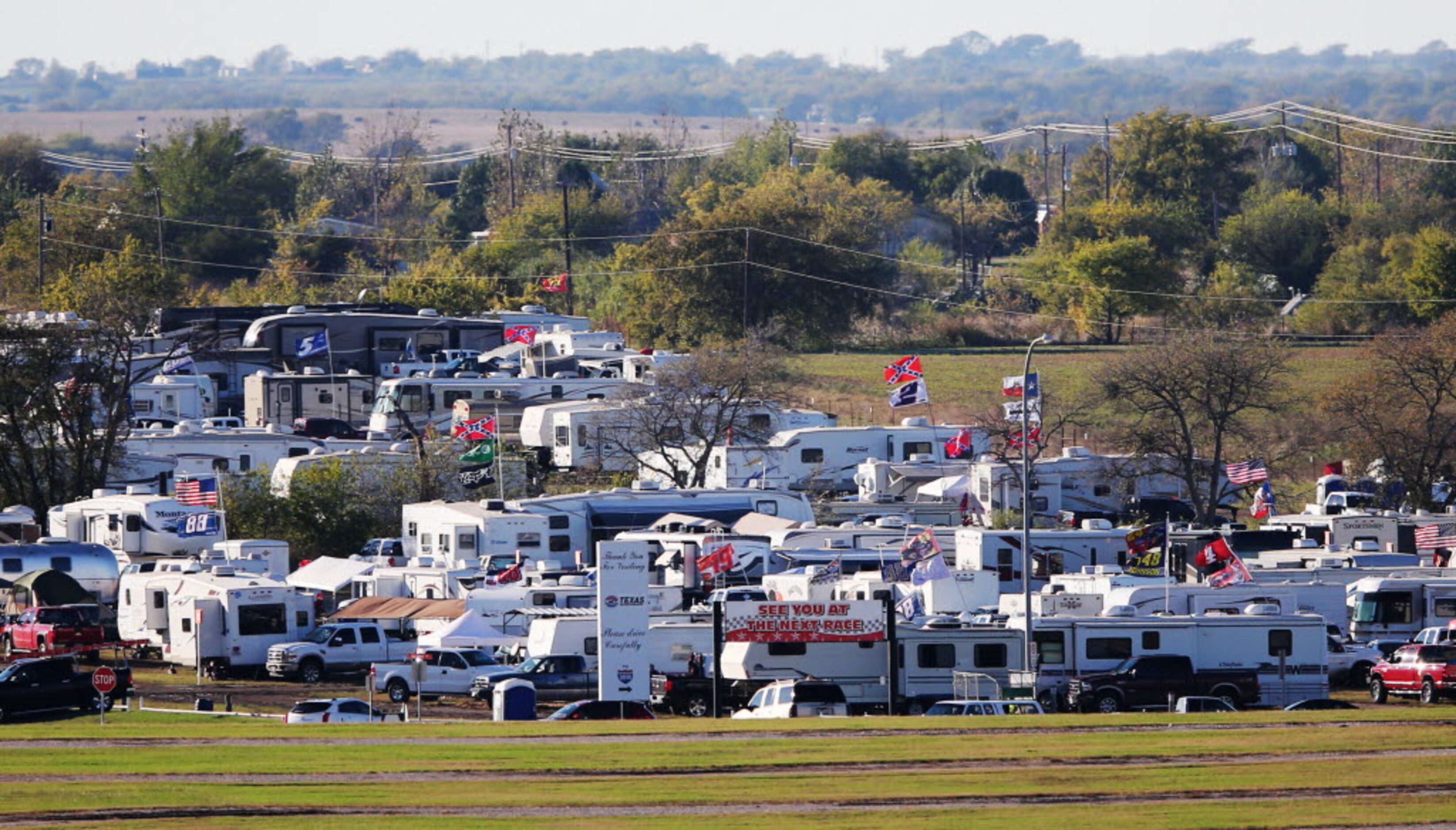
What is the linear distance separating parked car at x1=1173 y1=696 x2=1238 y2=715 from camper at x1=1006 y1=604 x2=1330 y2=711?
278 centimetres

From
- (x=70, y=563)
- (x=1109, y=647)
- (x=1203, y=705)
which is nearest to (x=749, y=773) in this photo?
(x=1203, y=705)

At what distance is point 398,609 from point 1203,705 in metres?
17.7

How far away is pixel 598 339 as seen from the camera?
87.1 meters

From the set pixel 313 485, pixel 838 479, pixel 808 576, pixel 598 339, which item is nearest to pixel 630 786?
pixel 808 576

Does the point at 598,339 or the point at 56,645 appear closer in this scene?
the point at 56,645

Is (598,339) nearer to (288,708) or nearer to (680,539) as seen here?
(680,539)

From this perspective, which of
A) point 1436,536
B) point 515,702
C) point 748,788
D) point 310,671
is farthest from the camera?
point 1436,536

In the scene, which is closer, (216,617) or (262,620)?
(216,617)

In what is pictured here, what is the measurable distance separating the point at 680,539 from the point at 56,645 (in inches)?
515

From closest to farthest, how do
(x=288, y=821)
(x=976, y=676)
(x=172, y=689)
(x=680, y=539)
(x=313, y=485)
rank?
(x=288, y=821), (x=976, y=676), (x=172, y=689), (x=680, y=539), (x=313, y=485)

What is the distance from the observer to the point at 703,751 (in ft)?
86.5

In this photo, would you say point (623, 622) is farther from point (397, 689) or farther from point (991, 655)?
point (397, 689)

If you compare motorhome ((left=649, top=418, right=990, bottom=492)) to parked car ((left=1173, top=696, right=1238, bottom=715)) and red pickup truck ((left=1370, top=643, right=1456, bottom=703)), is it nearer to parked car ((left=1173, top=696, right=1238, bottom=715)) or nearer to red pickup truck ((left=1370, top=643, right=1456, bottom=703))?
red pickup truck ((left=1370, top=643, right=1456, bottom=703))

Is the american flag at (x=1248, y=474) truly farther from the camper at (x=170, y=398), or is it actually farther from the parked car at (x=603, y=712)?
the camper at (x=170, y=398)
